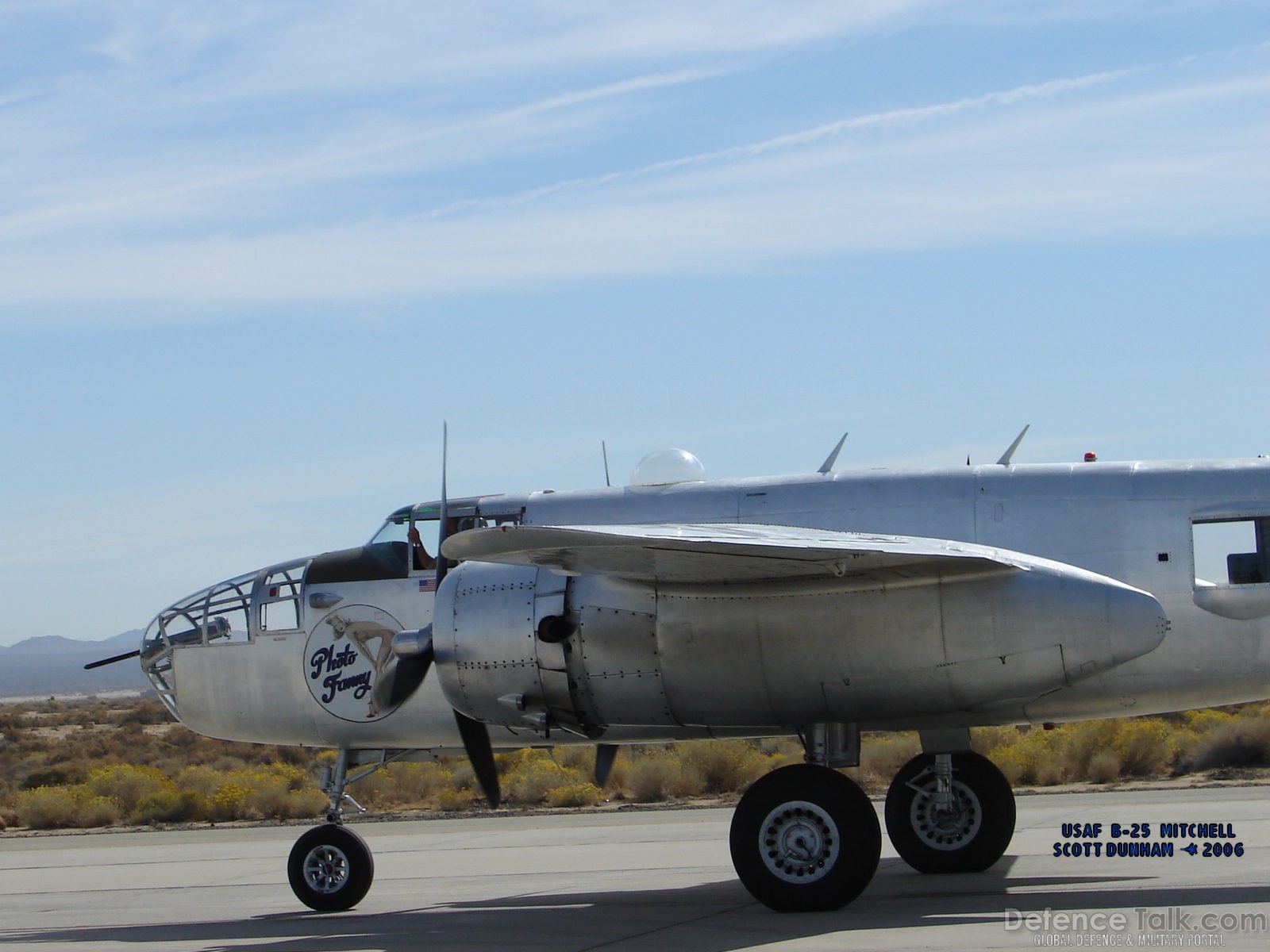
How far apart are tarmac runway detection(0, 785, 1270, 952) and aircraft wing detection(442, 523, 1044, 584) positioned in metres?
2.80

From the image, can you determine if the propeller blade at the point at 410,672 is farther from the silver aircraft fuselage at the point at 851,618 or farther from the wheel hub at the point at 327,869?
the wheel hub at the point at 327,869

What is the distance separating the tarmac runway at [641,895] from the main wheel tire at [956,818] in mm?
272

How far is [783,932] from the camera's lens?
36.7 feet

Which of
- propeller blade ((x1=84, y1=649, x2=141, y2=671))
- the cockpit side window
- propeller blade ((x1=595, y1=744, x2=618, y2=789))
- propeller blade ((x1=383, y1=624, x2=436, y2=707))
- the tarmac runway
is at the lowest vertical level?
the tarmac runway

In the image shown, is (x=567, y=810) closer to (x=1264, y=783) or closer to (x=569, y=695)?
(x=1264, y=783)

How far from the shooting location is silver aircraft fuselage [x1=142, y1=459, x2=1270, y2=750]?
1188 cm

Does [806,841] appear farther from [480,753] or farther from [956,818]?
[956,818]

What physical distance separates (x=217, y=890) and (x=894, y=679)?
10.2 meters

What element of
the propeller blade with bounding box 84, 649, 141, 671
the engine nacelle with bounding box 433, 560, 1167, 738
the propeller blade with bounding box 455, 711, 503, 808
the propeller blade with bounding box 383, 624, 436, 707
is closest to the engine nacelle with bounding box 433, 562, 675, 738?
the engine nacelle with bounding box 433, 560, 1167, 738

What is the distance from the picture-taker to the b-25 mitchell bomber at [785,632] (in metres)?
11.8

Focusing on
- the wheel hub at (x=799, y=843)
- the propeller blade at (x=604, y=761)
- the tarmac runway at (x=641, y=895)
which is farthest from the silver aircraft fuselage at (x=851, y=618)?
the tarmac runway at (x=641, y=895)

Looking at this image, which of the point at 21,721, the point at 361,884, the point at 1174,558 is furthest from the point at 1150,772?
the point at 21,721

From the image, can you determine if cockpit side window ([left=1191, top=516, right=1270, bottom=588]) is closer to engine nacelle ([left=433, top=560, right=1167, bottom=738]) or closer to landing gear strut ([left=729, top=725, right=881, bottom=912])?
engine nacelle ([left=433, top=560, right=1167, bottom=738])

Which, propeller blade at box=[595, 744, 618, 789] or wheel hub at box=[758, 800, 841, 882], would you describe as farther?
propeller blade at box=[595, 744, 618, 789]
